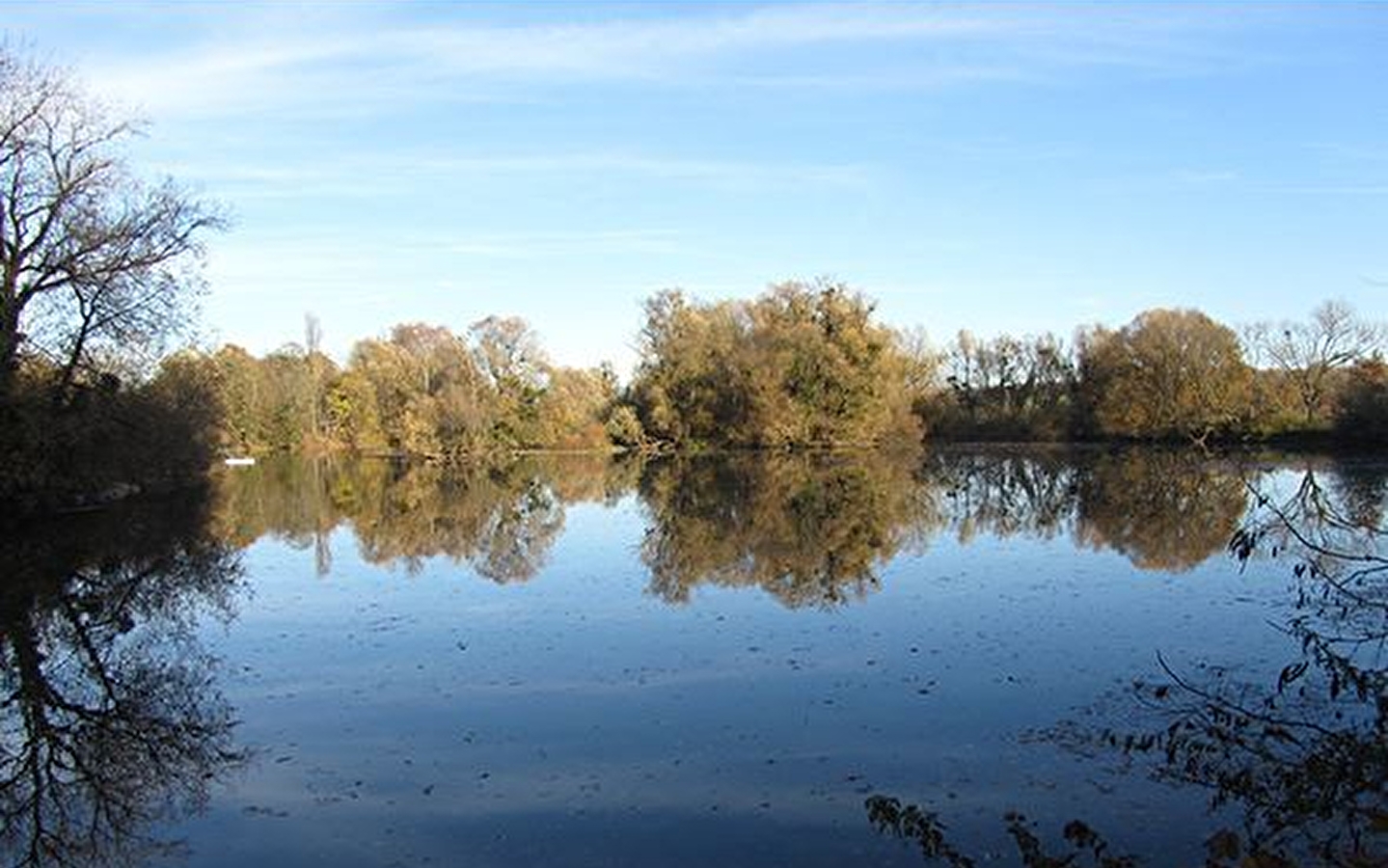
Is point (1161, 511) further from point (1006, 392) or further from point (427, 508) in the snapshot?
point (1006, 392)


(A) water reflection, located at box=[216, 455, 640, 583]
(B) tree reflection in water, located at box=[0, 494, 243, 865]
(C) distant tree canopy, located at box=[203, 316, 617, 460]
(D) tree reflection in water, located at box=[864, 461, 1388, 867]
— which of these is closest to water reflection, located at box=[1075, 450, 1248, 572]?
(D) tree reflection in water, located at box=[864, 461, 1388, 867]

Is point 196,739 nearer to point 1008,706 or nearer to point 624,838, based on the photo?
point 624,838

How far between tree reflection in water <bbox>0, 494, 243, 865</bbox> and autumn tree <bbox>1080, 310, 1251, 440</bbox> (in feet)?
161

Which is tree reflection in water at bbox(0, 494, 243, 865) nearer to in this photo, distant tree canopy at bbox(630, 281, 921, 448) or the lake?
the lake

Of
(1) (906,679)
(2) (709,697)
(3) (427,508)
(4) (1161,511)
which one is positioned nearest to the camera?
(2) (709,697)

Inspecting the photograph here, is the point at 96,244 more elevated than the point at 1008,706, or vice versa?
the point at 96,244

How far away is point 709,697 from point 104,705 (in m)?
5.23

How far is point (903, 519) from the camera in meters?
22.5

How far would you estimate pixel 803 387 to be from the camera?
57.6 m

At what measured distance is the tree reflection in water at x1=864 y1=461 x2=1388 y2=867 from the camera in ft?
12.9

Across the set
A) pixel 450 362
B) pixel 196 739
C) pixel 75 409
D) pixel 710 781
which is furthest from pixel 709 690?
pixel 450 362

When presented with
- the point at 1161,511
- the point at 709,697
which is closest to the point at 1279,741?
the point at 709,697

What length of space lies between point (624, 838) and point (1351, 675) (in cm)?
375

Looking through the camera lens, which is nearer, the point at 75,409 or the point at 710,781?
the point at 710,781
